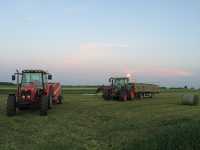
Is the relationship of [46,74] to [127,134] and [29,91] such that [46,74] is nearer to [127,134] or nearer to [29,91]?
[29,91]

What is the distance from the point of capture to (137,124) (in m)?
14.8

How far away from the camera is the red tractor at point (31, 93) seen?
18562 millimetres

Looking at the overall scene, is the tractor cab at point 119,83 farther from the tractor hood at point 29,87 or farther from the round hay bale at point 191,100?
the tractor hood at point 29,87

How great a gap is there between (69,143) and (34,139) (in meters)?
1.38

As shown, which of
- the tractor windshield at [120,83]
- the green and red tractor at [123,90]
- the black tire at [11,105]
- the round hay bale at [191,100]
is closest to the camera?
the black tire at [11,105]

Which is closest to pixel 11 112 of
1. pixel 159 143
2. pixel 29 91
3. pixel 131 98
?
pixel 29 91

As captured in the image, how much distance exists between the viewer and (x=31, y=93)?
1934 cm

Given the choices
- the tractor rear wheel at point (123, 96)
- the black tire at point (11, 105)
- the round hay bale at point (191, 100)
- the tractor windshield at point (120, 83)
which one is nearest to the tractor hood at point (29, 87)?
the black tire at point (11, 105)

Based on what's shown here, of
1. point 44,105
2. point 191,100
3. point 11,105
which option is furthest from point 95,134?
point 191,100

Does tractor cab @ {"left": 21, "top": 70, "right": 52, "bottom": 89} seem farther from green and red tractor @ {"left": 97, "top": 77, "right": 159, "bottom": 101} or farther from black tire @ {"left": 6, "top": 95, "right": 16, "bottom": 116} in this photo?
green and red tractor @ {"left": 97, "top": 77, "right": 159, "bottom": 101}

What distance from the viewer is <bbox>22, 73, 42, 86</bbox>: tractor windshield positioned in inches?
799

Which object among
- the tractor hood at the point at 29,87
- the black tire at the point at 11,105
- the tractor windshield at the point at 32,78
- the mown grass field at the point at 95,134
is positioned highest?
the tractor windshield at the point at 32,78

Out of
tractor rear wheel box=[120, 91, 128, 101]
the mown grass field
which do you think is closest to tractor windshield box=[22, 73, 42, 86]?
the mown grass field

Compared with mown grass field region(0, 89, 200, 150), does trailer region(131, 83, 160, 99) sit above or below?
above
